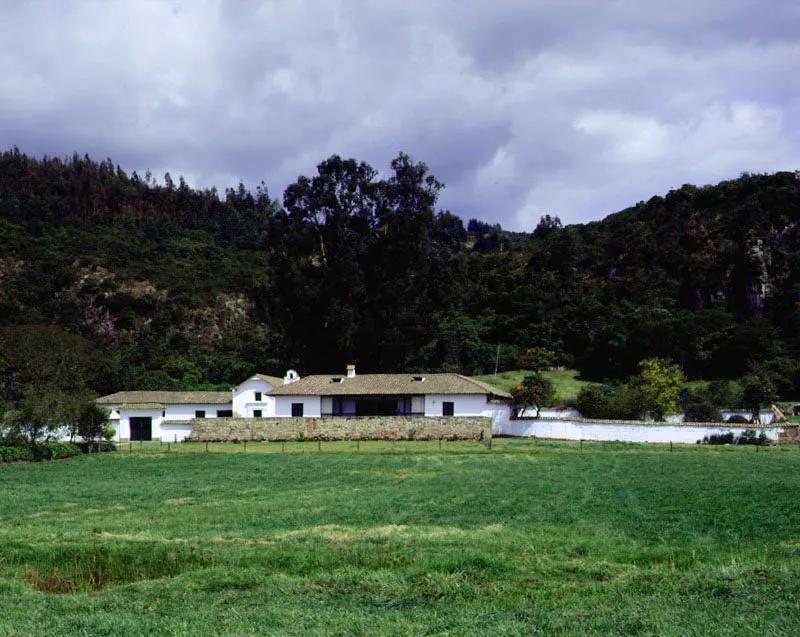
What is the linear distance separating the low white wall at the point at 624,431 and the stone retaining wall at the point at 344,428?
10.2ft

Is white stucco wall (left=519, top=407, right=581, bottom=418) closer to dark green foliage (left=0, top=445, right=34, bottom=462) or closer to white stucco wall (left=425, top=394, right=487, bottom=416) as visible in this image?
white stucco wall (left=425, top=394, right=487, bottom=416)

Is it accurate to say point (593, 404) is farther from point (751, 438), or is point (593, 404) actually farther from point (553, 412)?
point (751, 438)

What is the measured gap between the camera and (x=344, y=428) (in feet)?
150

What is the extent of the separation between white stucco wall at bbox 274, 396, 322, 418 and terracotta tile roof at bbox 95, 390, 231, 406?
598 centimetres

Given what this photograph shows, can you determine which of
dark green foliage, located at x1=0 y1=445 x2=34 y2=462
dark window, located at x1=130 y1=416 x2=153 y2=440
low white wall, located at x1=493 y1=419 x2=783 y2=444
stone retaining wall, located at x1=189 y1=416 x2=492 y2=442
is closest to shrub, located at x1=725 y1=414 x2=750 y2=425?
low white wall, located at x1=493 y1=419 x2=783 y2=444

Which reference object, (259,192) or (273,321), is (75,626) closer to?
(273,321)

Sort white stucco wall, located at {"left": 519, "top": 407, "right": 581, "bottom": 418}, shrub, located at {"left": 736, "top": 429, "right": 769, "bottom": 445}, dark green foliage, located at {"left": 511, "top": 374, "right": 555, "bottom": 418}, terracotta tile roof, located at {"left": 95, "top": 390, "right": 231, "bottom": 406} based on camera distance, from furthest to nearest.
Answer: terracotta tile roof, located at {"left": 95, "top": 390, "right": 231, "bottom": 406} → white stucco wall, located at {"left": 519, "top": 407, "right": 581, "bottom": 418} → dark green foliage, located at {"left": 511, "top": 374, "right": 555, "bottom": 418} → shrub, located at {"left": 736, "top": 429, "right": 769, "bottom": 445}

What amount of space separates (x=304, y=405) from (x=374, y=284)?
1339cm

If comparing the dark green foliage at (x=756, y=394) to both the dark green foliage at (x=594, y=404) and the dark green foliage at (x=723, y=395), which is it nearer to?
the dark green foliage at (x=723, y=395)

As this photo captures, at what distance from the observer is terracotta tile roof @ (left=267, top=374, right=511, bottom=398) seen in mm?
48781

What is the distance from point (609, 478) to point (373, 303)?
37263mm

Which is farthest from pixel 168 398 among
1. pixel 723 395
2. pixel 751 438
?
pixel 723 395

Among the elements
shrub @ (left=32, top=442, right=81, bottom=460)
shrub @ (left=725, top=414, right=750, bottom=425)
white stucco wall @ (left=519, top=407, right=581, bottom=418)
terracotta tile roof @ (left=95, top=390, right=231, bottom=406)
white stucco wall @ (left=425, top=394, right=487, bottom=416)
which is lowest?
shrub @ (left=32, top=442, right=81, bottom=460)

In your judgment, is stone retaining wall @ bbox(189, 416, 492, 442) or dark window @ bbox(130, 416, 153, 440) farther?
dark window @ bbox(130, 416, 153, 440)
